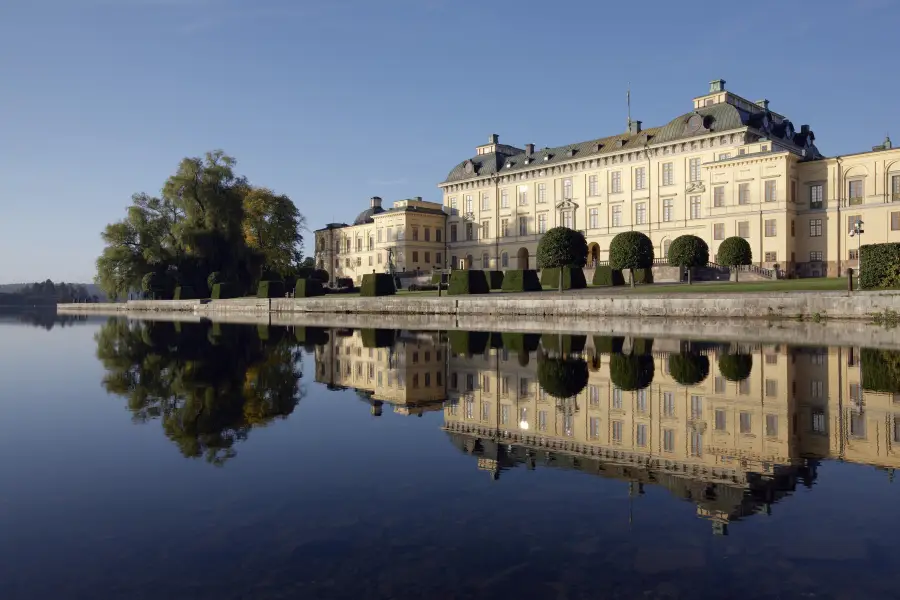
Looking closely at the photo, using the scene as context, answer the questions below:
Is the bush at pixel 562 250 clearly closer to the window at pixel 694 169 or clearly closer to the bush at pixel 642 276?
the bush at pixel 642 276

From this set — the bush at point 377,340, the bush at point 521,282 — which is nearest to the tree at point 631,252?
the bush at point 521,282

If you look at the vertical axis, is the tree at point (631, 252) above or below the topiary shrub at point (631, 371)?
above

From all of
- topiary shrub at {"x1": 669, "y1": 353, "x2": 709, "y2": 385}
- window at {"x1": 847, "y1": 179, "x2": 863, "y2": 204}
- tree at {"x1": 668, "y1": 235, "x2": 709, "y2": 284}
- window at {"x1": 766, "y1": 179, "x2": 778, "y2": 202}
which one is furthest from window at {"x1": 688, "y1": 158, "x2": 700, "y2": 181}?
topiary shrub at {"x1": 669, "y1": 353, "x2": 709, "y2": 385}

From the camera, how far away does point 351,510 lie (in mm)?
4648

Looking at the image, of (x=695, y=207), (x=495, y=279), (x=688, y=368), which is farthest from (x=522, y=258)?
(x=688, y=368)

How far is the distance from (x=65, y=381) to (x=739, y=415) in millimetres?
11920

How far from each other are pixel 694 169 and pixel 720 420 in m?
48.0

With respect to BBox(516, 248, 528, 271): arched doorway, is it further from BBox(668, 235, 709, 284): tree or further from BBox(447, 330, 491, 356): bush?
BBox(447, 330, 491, 356): bush

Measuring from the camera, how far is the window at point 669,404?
7708 mm

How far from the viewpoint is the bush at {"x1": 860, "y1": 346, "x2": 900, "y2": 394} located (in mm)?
9547

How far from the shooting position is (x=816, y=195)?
44969 mm

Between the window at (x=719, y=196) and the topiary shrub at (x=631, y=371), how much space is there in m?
37.8

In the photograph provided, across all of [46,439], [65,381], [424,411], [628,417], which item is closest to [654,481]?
[628,417]

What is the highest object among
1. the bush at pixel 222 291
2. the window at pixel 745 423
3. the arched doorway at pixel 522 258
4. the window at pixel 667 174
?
the window at pixel 667 174
